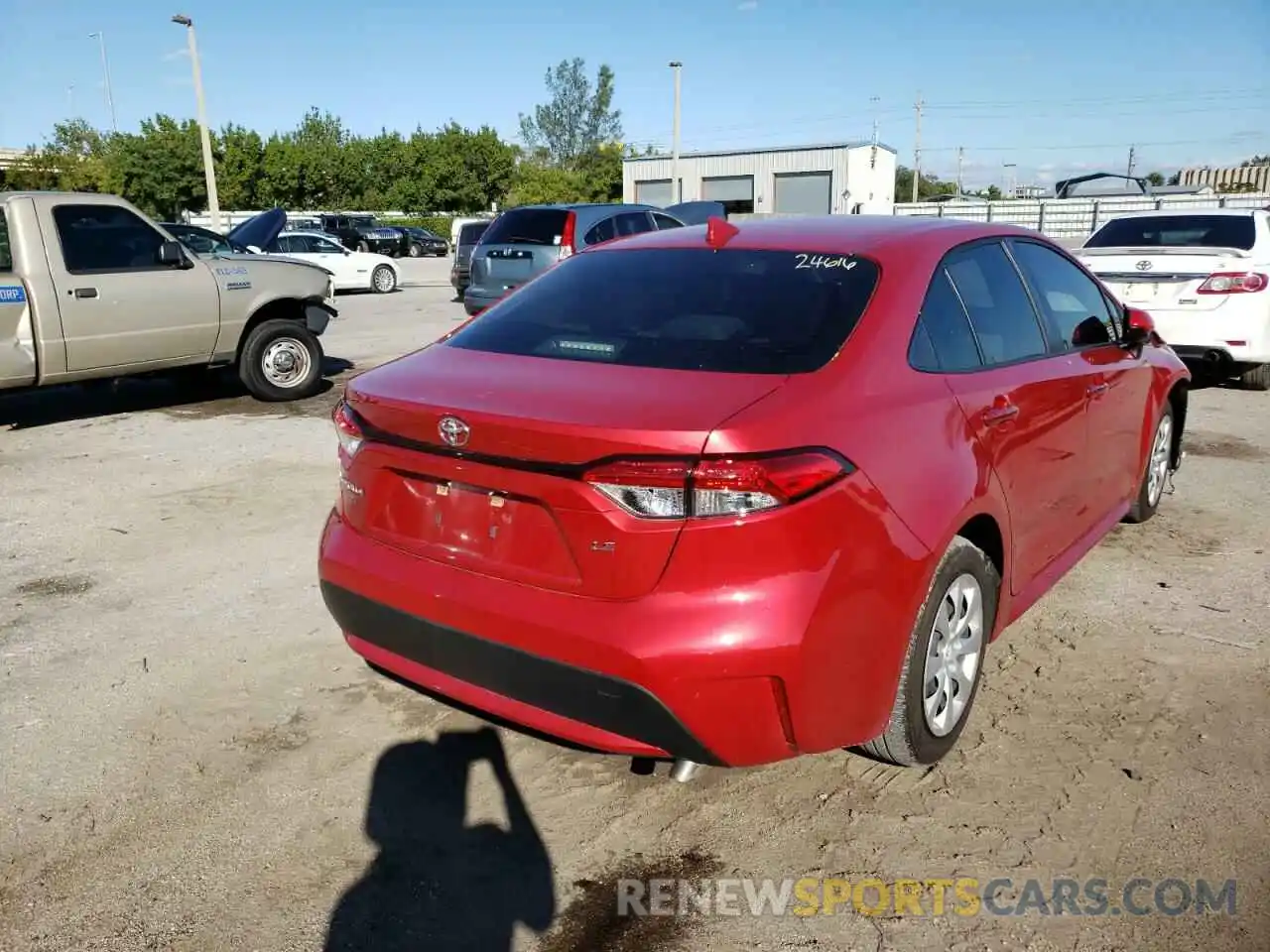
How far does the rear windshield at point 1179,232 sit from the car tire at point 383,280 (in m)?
16.6

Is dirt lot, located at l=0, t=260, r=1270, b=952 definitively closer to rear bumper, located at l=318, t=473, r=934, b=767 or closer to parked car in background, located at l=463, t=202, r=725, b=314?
rear bumper, located at l=318, t=473, r=934, b=767

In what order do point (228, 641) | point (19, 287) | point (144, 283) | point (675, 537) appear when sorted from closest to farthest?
point (675, 537), point (228, 641), point (19, 287), point (144, 283)

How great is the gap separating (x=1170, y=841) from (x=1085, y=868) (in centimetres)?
30

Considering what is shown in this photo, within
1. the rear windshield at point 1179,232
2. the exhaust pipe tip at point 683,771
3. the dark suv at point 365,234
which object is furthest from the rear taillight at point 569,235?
the dark suv at point 365,234

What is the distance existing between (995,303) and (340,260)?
20578 mm

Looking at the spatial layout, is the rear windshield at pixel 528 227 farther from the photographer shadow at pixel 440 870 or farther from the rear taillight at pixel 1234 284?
the photographer shadow at pixel 440 870

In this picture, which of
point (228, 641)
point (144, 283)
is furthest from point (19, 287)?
point (228, 641)

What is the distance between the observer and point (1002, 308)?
355 centimetres

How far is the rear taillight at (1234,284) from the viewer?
28.0 feet

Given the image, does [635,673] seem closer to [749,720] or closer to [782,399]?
[749,720]

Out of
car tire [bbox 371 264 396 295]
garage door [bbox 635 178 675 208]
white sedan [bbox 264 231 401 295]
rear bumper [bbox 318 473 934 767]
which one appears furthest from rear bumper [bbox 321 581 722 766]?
garage door [bbox 635 178 675 208]

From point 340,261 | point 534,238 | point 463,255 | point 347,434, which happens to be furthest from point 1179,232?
point 340,261

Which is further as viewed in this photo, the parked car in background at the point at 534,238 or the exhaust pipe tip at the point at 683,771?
the parked car in background at the point at 534,238

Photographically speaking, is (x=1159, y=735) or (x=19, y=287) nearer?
(x=1159, y=735)
